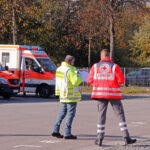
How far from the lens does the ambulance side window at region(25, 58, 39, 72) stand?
86.6ft

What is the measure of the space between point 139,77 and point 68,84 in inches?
1153

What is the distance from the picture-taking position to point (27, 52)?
26656 mm

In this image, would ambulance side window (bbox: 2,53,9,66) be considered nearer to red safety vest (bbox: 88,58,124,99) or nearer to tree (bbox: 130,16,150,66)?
red safety vest (bbox: 88,58,124,99)

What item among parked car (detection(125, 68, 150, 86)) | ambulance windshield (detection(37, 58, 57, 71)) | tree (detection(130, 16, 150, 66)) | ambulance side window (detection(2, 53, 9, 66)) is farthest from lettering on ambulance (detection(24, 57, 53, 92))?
tree (detection(130, 16, 150, 66))

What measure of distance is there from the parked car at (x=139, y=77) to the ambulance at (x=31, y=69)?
45.9ft

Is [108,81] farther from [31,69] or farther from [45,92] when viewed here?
[31,69]

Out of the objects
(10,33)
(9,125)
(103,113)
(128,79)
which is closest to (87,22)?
(128,79)

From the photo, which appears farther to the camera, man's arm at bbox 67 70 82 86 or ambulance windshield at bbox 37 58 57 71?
ambulance windshield at bbox 37 58 57 71

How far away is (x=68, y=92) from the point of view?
10977 mm

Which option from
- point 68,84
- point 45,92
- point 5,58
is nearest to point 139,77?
point 45,92

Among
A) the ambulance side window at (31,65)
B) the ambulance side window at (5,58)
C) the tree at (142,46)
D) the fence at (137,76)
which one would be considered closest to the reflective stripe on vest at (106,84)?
the ambulance side window at (31,65)

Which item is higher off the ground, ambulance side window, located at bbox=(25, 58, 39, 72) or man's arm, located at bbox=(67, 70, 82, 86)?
Answer: ambulance side window, located at bbox=(25, 58, 39, 72)

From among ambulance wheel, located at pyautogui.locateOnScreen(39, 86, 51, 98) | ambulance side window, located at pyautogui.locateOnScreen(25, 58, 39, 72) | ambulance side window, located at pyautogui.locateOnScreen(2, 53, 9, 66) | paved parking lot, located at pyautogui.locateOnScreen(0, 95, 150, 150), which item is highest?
ambulance side window, located at pyautogui.locateOnScreen(2, 53, 9, 66)

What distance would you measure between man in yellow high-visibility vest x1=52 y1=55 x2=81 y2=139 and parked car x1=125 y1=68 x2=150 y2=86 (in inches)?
1128
